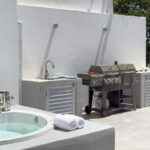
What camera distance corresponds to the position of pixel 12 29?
626cm

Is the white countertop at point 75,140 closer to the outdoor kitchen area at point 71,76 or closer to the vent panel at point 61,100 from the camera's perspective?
the outdoor kitchen area at point 71,76

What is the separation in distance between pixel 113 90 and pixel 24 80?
2629 millimetres

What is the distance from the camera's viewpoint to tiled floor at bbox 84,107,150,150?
5.90 metres

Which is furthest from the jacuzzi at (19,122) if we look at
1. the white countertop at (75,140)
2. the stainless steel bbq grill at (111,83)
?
the stainless steel bbq grill at (111,83)

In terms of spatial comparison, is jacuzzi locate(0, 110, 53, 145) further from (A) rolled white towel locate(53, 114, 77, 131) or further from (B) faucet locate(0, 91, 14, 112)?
(A) rolled white towel locate(53, 114, 77, 131)

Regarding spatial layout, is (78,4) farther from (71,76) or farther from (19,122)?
(19,122)

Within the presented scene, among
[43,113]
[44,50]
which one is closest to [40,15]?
[44,50]

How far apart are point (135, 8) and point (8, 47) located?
1347 centimetres

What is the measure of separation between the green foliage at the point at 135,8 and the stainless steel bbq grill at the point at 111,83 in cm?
885

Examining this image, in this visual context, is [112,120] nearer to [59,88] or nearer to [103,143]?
[59,88]

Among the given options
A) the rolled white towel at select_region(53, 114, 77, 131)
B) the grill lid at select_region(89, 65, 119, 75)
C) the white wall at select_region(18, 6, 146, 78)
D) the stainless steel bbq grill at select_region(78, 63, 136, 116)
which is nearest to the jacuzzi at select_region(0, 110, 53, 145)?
the rolled white towel at select_region(53, 114, 77, 131)

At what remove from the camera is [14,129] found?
545 centimetres

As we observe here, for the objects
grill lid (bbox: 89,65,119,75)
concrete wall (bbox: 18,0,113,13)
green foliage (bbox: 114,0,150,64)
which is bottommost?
grill lid (bbox: 89,65,119,75)

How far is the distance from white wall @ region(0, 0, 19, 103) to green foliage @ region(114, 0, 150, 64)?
39.5 ft
